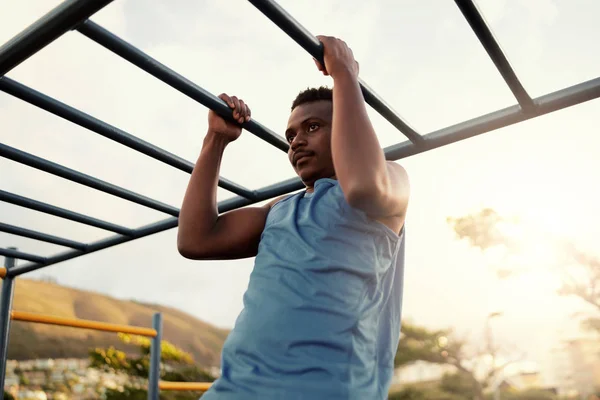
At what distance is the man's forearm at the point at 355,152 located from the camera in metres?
1.10

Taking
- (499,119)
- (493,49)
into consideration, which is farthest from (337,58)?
(499,119)

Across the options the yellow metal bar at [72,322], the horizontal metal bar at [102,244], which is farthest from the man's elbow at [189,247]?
the yellow metal bar at [72,322]

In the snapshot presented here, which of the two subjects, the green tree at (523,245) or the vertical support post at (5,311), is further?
the green tree at (523,245)

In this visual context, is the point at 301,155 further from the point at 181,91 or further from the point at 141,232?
the point at 141,232

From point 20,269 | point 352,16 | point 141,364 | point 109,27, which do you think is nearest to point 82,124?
point 109,27

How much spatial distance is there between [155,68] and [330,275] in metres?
0.56

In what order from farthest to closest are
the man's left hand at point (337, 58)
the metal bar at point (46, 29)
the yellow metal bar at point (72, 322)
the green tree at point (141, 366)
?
the green tree at point (141, 366) < the yellow metal bar at point (72, 322) < the man's left hand at point (337, 58) < the metal bar at point (46, 29)

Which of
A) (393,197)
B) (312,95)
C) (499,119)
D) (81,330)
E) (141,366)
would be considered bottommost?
(393,197)

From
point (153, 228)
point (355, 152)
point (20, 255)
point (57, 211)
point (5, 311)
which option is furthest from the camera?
point (5, 311)

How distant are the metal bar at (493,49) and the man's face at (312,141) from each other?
0.42 meters

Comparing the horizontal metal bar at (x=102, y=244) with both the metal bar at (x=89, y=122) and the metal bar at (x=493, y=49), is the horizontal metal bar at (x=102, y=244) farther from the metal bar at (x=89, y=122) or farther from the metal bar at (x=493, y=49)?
the metal bar at (x=493, y=49)

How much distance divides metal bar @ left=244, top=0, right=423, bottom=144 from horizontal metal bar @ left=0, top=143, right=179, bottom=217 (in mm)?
782

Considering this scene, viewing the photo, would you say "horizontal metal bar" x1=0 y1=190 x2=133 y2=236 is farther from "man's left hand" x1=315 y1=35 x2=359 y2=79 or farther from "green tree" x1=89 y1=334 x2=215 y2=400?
"green tree" x1=89 y1=334 x2=215 y2=400

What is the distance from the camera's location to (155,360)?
3.57 m
